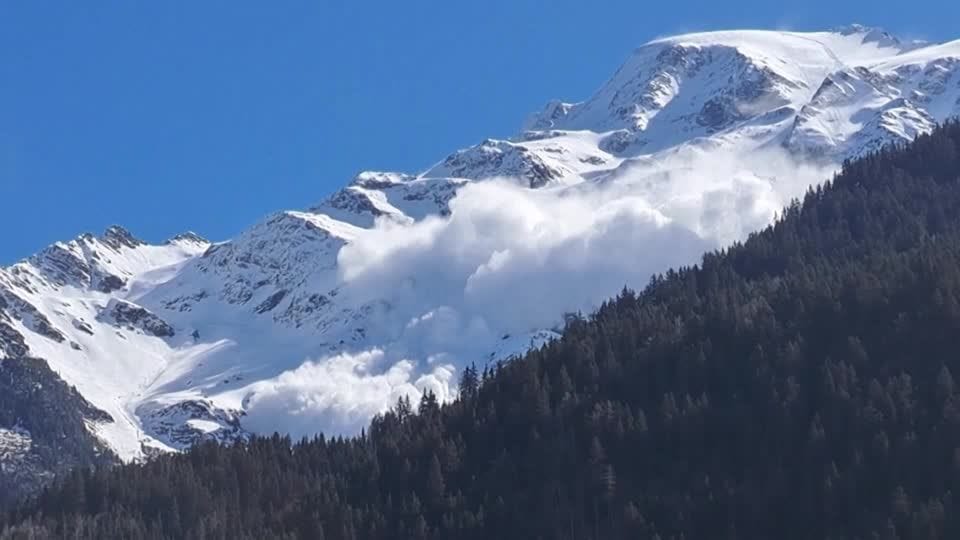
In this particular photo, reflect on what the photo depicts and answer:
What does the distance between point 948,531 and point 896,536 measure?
501cm

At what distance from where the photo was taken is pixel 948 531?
19812 cm

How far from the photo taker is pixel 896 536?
7854 inches
